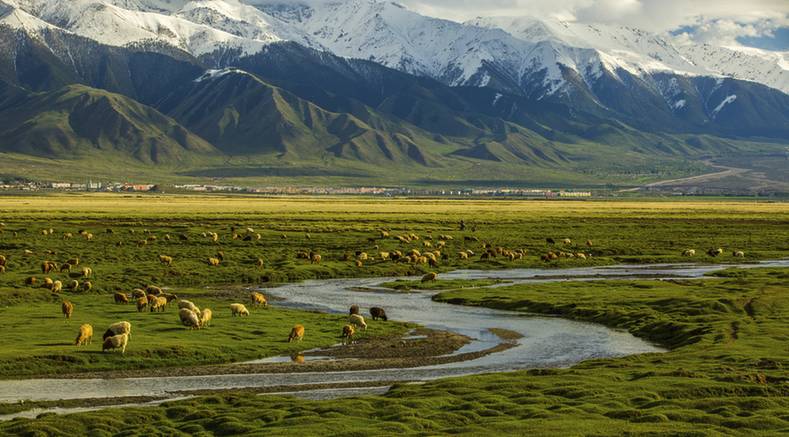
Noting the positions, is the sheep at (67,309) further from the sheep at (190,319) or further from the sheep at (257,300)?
the sheep at (257,300)

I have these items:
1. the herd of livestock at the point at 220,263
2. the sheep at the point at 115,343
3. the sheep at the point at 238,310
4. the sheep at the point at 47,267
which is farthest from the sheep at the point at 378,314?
the sheep at the point at 47,267

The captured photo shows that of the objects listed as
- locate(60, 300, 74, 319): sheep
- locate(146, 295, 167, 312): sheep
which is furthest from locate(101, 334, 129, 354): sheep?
locate(146, 295, 167, 312): sheep

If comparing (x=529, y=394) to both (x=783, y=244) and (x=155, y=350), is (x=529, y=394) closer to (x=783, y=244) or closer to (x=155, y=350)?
(x=155, y=350)

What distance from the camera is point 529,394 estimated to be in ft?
117

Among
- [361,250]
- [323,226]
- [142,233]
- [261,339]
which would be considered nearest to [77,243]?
[142,233]

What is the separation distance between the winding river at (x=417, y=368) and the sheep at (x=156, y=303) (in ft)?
31.3

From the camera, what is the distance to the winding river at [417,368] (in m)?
39.0

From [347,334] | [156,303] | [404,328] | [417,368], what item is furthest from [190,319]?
[417,368]

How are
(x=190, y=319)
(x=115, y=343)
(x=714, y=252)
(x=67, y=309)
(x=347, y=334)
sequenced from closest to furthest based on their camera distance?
(x=115, y=343) → (x=347, y=334) → (x=190, y=319) → (x=67, y=309) → (x=714, y=252)

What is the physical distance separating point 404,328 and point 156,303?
44.5 ft

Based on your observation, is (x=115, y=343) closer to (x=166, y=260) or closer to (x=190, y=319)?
(x=190, y=319)

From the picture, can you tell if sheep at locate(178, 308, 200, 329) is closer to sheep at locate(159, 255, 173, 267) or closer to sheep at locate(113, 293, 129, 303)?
sheep at locate(113, 293, 129, 303)

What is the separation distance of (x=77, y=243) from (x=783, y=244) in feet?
248

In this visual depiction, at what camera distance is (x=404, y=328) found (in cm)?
5453
